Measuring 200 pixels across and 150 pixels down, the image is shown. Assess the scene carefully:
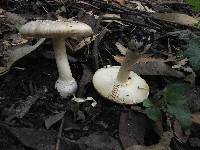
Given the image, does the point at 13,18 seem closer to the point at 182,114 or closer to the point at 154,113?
the point at 154,113

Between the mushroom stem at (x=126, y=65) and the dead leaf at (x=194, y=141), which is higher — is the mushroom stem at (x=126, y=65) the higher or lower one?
the higher one

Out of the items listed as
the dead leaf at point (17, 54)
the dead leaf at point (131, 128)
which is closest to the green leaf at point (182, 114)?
the dead leaf at point (131, 128)

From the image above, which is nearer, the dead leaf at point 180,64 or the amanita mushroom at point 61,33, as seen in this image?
the amanita mushroom at point 61,33

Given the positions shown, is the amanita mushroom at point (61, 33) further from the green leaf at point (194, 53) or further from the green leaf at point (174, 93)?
the green leaf at point (194, 53)

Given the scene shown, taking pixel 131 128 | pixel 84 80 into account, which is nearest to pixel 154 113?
pixel 131 128

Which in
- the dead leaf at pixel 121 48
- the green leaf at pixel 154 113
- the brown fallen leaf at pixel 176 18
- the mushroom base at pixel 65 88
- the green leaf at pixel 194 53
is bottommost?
the mushroom base at pixel 65 88

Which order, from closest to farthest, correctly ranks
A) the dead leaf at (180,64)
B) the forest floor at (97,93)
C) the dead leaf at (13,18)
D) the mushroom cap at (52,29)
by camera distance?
the mushroom cap at (52,29), the forest floor at (97,93), the dead leaf at (180,64), the dead leaf at (13,18)

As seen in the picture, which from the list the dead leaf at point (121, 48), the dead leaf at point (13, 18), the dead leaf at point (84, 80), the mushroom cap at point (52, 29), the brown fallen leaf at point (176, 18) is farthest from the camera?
the brown fallen leaf at point (176, 18)
